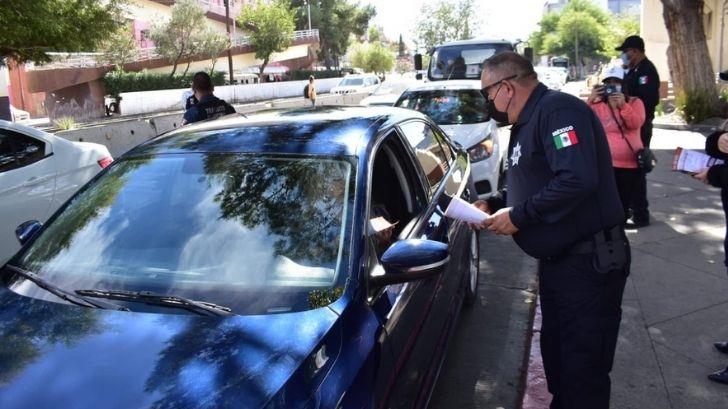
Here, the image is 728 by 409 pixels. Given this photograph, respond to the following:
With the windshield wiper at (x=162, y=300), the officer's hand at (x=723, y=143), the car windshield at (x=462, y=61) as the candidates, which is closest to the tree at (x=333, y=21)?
the car windshield at (x=462, y=61)

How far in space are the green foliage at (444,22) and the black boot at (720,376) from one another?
140ft

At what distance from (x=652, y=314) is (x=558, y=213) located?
95.7 inches

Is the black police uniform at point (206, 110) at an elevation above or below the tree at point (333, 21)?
below

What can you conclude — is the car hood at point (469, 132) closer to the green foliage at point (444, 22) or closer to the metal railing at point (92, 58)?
the metal railing at point (92, 58)

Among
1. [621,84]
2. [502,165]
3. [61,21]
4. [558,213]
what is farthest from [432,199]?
[61,21]

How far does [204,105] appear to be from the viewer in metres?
6.47

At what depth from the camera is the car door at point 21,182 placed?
5.06 meters

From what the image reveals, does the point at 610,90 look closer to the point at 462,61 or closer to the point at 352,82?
the point at 462,61

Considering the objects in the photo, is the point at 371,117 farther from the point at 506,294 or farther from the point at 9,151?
the point at 9,151

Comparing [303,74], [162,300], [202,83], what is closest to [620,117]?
[202,83]

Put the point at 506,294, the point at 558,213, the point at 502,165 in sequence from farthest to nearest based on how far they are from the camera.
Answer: the point at 502,165
the point at 506,294
the point at 558,213

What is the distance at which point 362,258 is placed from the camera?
2.27 metres

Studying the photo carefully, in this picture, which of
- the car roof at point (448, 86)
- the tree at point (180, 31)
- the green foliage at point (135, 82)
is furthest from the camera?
the tree at point (180, 31)

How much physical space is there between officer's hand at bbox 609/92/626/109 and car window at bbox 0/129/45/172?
16.7ft
